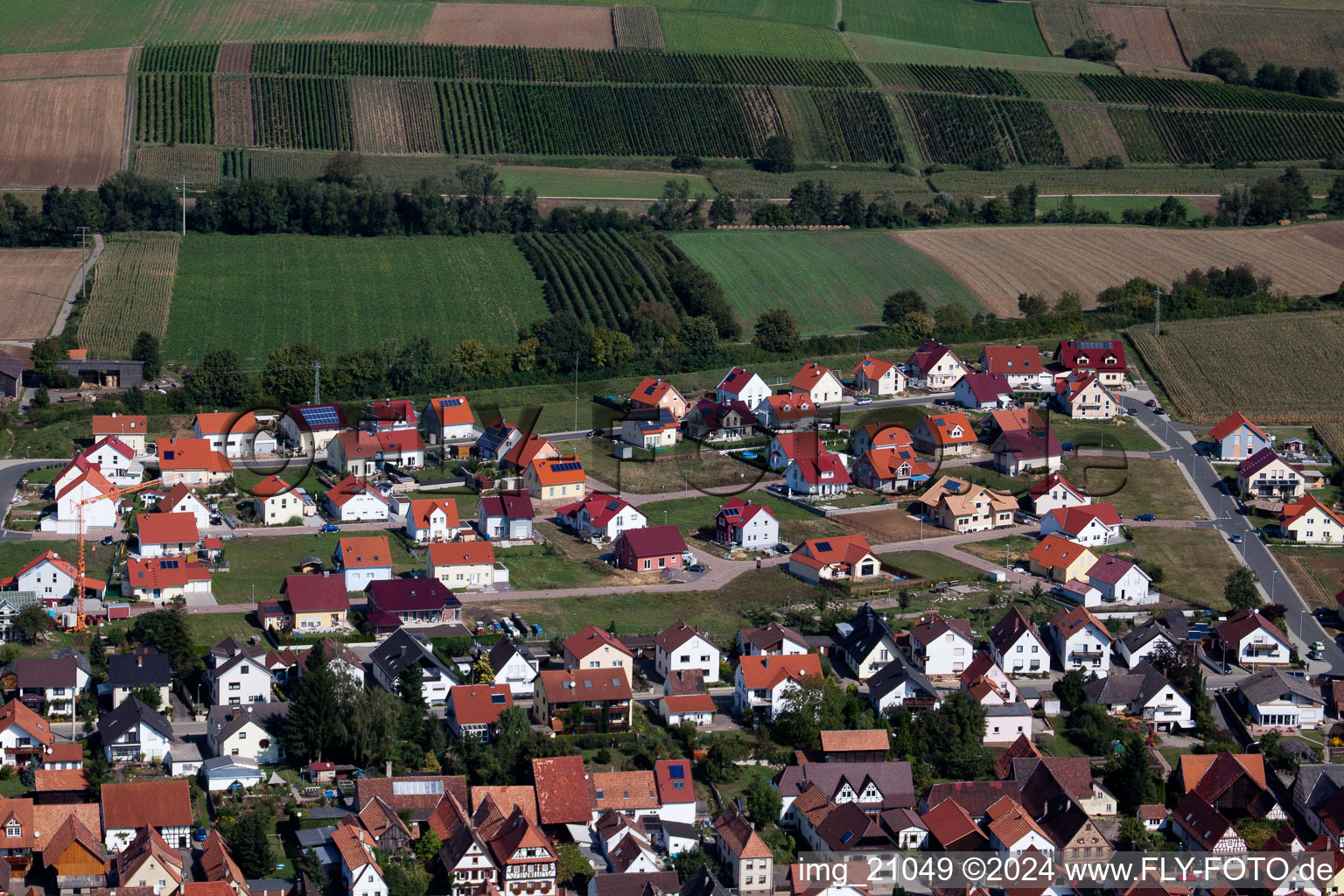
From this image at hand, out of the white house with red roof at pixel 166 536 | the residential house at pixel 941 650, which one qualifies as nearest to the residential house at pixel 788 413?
the residential house at pixel 941 650

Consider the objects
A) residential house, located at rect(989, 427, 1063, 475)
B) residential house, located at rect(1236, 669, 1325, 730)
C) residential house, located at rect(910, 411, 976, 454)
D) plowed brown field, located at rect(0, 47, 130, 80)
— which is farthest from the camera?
plowed brown field, located at rect(0, 47, 130, 80)

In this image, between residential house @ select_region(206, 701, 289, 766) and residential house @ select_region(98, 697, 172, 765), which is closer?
residential house @ select_region(98, 697, 172, 765)

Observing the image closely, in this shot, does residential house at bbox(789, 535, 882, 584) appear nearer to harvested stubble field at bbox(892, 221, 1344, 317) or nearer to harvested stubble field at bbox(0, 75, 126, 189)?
harvested stubble field at bbox(892, 221, 1344, 317)

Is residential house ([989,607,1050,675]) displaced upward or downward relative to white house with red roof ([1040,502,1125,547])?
upward

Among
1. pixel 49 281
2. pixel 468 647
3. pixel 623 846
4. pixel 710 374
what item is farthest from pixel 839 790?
pixel 49 281

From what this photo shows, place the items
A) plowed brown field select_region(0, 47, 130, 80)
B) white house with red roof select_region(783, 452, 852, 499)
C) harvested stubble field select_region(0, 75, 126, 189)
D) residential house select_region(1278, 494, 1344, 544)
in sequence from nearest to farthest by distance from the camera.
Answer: residential house select_region(1278, 494, 1344, 544)
white house with red roof select_region(783, 452, 852, 499)
harvested stubble field select_region(0, 75, 126, 189)
plowed brown field select_region(0, 47, 130, 80)

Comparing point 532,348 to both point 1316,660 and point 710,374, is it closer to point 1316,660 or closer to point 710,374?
point 710,374

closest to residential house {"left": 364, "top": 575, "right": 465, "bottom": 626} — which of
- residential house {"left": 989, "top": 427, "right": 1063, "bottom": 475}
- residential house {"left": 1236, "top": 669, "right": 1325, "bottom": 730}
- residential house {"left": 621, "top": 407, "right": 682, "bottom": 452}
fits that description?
residential house {"left": 621, "top": 407, "right": 682, "bottom": 452}
